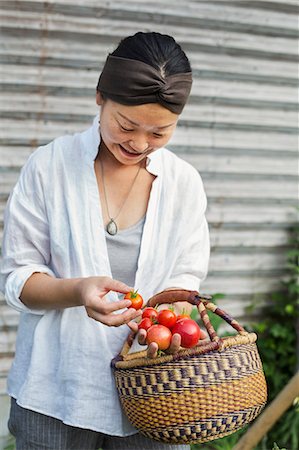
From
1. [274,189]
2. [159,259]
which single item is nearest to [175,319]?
[159,259]

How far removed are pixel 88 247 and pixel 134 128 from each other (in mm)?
412

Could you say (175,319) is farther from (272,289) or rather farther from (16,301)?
(272,289)

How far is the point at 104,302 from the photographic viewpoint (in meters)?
2.37

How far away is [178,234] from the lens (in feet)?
8.87

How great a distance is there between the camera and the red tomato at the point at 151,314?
2.56m

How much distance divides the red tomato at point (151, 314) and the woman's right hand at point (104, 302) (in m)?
0.16

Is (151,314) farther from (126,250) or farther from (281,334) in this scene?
(281,334)

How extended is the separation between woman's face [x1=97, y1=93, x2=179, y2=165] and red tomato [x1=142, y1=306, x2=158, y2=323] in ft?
1.53

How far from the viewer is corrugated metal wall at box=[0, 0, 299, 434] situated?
4.25 meters

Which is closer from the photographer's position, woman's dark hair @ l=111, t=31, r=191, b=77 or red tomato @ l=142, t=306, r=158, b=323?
woman's dark hair @ l=111, t=31, r=191, b=77

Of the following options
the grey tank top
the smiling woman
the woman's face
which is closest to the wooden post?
the smiling woman

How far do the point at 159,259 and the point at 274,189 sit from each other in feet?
8.20

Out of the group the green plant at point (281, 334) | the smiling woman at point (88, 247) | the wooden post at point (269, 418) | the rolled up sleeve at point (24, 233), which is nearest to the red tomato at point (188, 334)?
the smiling woman at point (88, 247)

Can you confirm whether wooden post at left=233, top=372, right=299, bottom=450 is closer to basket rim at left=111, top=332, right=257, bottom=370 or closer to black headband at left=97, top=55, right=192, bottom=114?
basket rim at left=111, top=332, right=257, bottom=370
